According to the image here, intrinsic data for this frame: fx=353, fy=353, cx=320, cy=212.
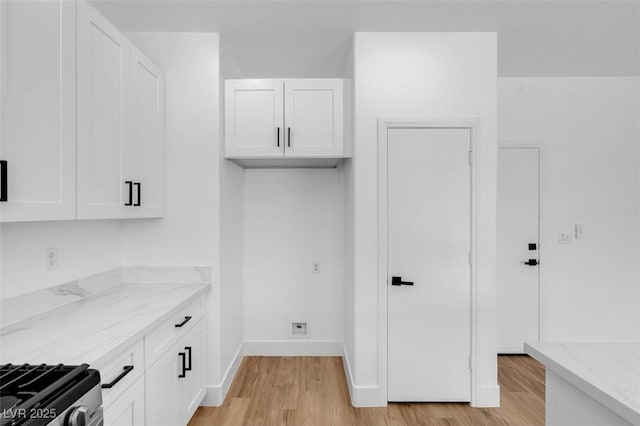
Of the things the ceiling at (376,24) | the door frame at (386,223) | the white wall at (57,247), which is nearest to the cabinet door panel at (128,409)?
the white wall at (57,247)

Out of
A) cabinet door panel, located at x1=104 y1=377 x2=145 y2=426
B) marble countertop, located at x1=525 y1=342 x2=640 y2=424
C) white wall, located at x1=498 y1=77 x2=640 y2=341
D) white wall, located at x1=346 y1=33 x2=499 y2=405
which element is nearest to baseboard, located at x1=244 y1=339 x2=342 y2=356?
white wall, located at x1=346 y1=33 x2=499 y2=405

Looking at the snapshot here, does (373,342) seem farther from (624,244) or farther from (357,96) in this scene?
(624,244)

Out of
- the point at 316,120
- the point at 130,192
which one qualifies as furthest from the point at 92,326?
the point at 316,120

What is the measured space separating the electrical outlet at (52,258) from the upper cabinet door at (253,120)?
126 cm

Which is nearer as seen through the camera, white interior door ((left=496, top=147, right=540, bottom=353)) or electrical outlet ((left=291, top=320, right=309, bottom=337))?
white interior door ((left=496, top=147, right=540, bottom=353))

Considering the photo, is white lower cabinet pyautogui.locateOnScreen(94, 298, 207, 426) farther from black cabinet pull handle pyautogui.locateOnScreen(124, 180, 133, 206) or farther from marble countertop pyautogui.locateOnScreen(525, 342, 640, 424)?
marble countertop pyautogui.locateOnScreen(525, 342, 640, 424)

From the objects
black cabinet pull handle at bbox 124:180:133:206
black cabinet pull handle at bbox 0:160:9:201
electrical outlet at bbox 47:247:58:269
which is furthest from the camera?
black cabinet pull handle at bbox 124:180:133:206

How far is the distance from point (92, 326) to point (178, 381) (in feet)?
2.12

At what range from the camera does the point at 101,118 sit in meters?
1.82

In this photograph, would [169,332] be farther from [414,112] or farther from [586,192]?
[586,192]

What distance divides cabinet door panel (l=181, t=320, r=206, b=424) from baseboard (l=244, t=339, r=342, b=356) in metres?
1.06

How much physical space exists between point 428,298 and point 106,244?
2289mm

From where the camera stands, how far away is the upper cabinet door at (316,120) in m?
2.72

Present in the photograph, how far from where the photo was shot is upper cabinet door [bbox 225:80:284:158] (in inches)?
106
